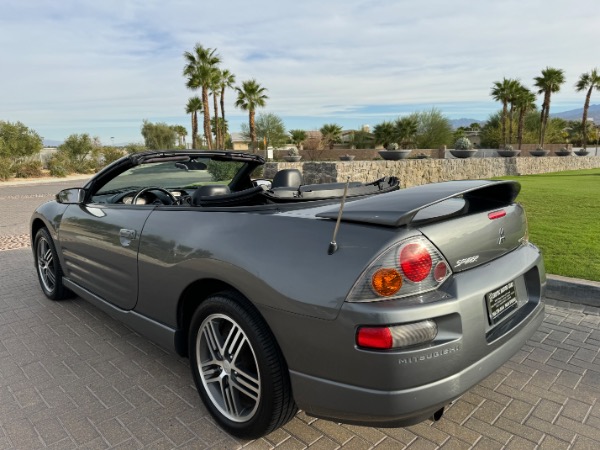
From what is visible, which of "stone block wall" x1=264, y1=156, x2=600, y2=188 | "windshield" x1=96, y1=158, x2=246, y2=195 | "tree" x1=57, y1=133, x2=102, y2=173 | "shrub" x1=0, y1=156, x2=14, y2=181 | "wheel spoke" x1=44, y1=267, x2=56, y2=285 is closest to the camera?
"windshield" x1=96, y1=158, x2=246, y2=195

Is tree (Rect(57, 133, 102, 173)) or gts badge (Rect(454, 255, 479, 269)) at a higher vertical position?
tree (Rect(57, 133, 102, 173))

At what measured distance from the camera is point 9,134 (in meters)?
28.8

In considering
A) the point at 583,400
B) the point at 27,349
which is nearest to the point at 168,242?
the point at 27,349

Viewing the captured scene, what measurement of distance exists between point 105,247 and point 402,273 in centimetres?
232

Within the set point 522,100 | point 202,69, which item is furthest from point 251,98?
point 522,100

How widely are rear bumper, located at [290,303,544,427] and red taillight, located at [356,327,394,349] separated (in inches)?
7.6

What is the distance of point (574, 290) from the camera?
13.8 ft

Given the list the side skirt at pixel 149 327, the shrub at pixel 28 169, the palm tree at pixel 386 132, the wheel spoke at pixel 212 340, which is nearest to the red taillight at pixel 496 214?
the wheel spoke at pixel 212 340

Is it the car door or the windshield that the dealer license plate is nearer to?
the car door

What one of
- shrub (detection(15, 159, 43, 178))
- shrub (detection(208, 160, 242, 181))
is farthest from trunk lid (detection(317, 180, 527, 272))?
shrub (detection(15, 159, 43, 178))

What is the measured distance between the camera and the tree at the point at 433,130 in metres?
49.8

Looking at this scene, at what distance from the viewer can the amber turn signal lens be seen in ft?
5.65

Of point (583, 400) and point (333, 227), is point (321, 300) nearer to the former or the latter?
point (333, 227)

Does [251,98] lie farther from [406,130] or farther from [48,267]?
[48,267]
